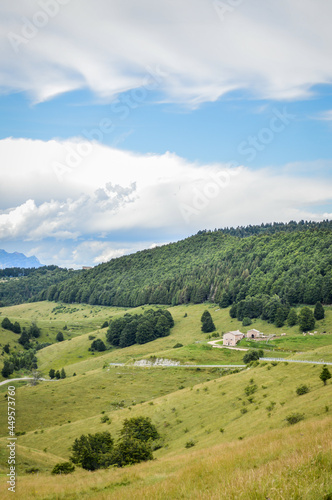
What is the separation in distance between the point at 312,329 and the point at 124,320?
8504 cm

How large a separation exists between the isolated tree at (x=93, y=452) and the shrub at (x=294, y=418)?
17887mm

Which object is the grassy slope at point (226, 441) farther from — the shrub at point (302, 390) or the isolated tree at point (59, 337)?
the isolated tree at point (59, 337)

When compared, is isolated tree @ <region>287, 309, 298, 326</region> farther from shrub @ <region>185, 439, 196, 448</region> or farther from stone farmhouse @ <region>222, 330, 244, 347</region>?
shrub @ <region>185, 439, 196, 448</region>

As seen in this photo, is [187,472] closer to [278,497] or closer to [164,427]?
[278,497]

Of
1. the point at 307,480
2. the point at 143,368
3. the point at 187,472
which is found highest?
the point at 307,480

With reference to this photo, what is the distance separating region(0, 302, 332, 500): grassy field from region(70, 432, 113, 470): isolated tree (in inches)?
126

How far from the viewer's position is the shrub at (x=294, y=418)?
3228 cm

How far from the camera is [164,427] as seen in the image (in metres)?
52.8

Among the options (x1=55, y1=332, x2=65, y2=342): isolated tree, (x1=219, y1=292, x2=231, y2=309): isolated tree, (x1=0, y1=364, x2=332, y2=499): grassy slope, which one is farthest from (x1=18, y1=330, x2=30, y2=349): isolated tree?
(x1=219, y1=292, x2=231, y2=309): isolated tree

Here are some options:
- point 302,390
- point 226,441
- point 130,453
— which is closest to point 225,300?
point 302,390

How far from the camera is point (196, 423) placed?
49.9 m

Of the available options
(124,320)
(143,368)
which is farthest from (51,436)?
(124,320)

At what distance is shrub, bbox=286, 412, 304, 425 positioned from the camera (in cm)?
3228

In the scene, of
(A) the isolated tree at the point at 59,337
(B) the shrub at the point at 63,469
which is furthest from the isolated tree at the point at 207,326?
(B) the shrub at the point at 63,469
